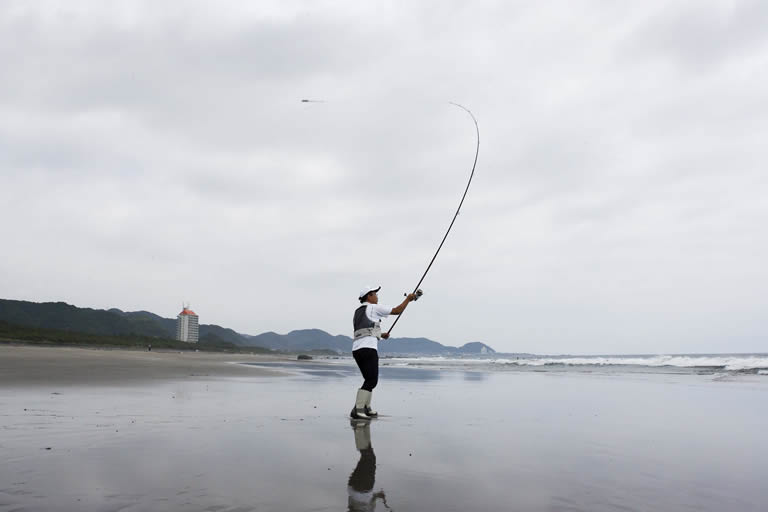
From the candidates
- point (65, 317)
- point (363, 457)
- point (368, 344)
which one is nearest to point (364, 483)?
point (363, 457)

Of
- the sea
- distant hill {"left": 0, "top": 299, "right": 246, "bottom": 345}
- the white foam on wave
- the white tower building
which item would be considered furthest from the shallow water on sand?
the white tower building

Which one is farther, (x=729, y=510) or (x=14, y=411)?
(x=14, y=411)

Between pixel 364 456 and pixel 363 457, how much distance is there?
48 millimetres

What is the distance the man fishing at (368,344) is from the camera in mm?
7422

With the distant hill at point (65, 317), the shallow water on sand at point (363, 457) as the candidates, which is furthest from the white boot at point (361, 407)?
the distant hill at point (65, 317)

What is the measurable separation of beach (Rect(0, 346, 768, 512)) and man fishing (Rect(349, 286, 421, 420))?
390mm

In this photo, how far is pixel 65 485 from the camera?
11.9 feet

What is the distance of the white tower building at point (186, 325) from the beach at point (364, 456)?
130089 millimetres

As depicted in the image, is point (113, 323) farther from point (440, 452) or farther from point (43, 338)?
point (440, 452)

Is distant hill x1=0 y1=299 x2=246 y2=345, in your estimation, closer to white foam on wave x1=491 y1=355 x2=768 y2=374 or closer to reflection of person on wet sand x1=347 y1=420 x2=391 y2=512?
white foam on wave x1=491 y1=355 x2=768 y2=374

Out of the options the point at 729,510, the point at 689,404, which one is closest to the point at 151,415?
the point at 729,510

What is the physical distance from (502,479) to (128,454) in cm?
327

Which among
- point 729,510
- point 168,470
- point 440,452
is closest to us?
point 729,510

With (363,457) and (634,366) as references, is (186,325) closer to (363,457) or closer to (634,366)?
(634,366)
